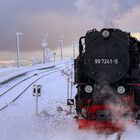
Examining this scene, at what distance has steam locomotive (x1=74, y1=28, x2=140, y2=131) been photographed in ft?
48.6

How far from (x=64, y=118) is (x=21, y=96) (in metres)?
10.6

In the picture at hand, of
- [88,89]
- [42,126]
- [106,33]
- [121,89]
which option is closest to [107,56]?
[106,33]

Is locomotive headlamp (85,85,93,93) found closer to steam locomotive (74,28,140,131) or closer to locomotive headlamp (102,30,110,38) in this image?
steam locomotive (74,28,140,131)

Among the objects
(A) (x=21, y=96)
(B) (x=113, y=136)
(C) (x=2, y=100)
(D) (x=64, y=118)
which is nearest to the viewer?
(B) (x=113, y=136)

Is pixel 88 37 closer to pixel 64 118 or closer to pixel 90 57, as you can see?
pixel 90 57

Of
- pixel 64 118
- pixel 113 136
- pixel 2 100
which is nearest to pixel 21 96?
pixel 2 100

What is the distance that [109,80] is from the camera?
1497 cm

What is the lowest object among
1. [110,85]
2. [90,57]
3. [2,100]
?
[2,100]

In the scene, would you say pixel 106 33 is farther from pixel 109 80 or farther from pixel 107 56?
pixel 109 80

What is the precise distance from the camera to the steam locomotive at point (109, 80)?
1483 centimetres

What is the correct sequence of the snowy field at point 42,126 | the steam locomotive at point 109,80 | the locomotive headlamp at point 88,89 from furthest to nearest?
the locomotive headlamp at point 88,89
the steam locomotive at point 109,80
the snowy field at point 42,126

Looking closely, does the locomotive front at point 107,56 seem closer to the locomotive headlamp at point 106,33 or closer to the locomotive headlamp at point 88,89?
the locomotive headlamp at point 106,33

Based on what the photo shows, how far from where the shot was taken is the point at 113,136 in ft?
44.7

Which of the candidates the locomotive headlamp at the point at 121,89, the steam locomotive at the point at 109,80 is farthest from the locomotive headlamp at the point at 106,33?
the locomotive headlamp at the point at 121,89
